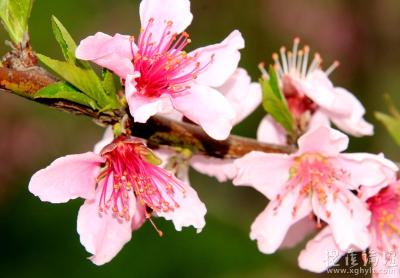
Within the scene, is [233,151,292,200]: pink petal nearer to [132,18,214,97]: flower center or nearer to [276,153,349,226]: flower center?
[276,153,349,226]: flower center

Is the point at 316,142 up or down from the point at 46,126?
up

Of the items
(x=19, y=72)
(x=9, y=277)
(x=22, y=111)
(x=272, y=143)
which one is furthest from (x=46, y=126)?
(x=19, y=72)

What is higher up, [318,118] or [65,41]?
[65,41]

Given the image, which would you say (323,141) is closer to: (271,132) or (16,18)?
(271,132)

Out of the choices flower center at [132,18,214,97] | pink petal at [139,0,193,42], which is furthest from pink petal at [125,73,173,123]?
pink petal at [139,0,193,42]

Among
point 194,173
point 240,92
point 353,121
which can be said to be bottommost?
point 194,173

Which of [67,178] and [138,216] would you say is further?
[138,216]

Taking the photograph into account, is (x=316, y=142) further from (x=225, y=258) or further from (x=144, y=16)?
(x=225, y=258)

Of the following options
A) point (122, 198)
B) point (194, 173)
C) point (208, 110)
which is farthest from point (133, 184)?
point (194, 173)

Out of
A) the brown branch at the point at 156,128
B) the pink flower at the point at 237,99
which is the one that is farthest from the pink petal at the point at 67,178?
the pink flower at the point at 237,99
